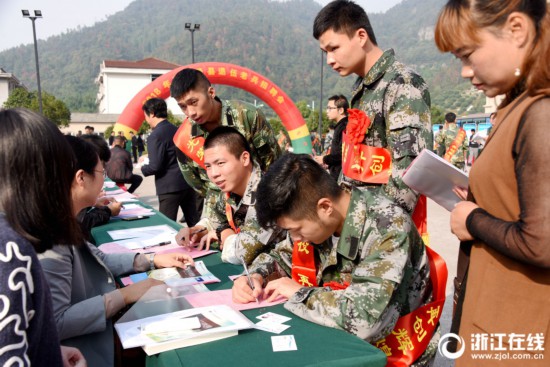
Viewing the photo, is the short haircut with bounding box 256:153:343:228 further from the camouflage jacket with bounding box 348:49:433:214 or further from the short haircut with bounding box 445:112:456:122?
the short haircut with bounding box 445:112:456:122

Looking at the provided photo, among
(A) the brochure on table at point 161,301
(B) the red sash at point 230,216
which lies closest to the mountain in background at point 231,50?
(B) the red sash at point 230,216

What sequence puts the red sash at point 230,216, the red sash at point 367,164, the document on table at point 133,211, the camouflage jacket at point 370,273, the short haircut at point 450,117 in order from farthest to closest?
1. the short haircut at point 450,117
2. the document on table at point 133,211
3. the red sash at point 230,216
4. the red sash at point 367,164
5. the camouflage jacket at point 370,273

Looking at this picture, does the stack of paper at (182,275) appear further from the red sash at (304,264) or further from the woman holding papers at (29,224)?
the woman holding papers at (29,224)

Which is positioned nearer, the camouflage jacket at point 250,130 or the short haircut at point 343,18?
the short haircut at point 343,18

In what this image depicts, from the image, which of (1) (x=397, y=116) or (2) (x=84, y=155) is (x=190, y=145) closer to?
(2) (x=84, y=155)

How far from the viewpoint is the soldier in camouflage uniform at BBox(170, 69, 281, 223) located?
107 inches

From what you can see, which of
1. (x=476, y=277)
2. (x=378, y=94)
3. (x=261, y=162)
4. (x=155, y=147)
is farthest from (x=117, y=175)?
(x=476, y=277)

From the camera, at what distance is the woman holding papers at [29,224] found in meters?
0.87

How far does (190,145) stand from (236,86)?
276 inches

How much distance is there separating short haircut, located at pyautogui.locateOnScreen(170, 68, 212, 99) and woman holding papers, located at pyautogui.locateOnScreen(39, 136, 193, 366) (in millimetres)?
919

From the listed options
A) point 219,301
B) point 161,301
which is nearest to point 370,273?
point 219,301

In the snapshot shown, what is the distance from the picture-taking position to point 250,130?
9.45ft

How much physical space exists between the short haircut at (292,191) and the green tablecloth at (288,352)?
0.34 metres

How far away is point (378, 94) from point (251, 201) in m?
0.82
